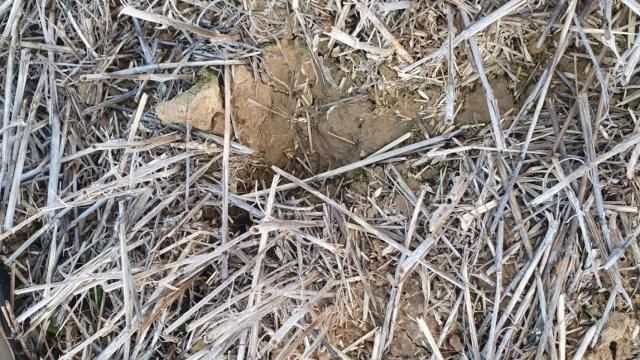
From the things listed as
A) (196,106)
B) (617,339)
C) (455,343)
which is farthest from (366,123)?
(617,339)

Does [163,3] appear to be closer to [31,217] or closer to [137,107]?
[137,107]

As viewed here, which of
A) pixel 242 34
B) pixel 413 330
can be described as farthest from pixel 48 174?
pixel 413 330

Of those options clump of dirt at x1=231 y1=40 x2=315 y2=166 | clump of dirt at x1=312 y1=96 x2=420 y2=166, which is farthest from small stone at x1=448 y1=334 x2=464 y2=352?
clump of dirt at x1=231 y1=40 x2=315 y2=166

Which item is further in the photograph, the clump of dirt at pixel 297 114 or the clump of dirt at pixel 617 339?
the clump of dirt at pixel 297 114

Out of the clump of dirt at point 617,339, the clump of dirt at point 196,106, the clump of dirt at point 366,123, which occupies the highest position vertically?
the clump of dirt at point 196,106

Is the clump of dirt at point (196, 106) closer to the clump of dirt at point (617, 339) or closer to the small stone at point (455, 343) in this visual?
the small stone at point (455, 343)

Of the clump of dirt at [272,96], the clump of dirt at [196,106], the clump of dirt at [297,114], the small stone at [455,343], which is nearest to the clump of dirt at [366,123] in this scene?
the clump of dirt at [297,114]

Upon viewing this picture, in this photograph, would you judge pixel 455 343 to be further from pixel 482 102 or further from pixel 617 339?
pixel 482 102
